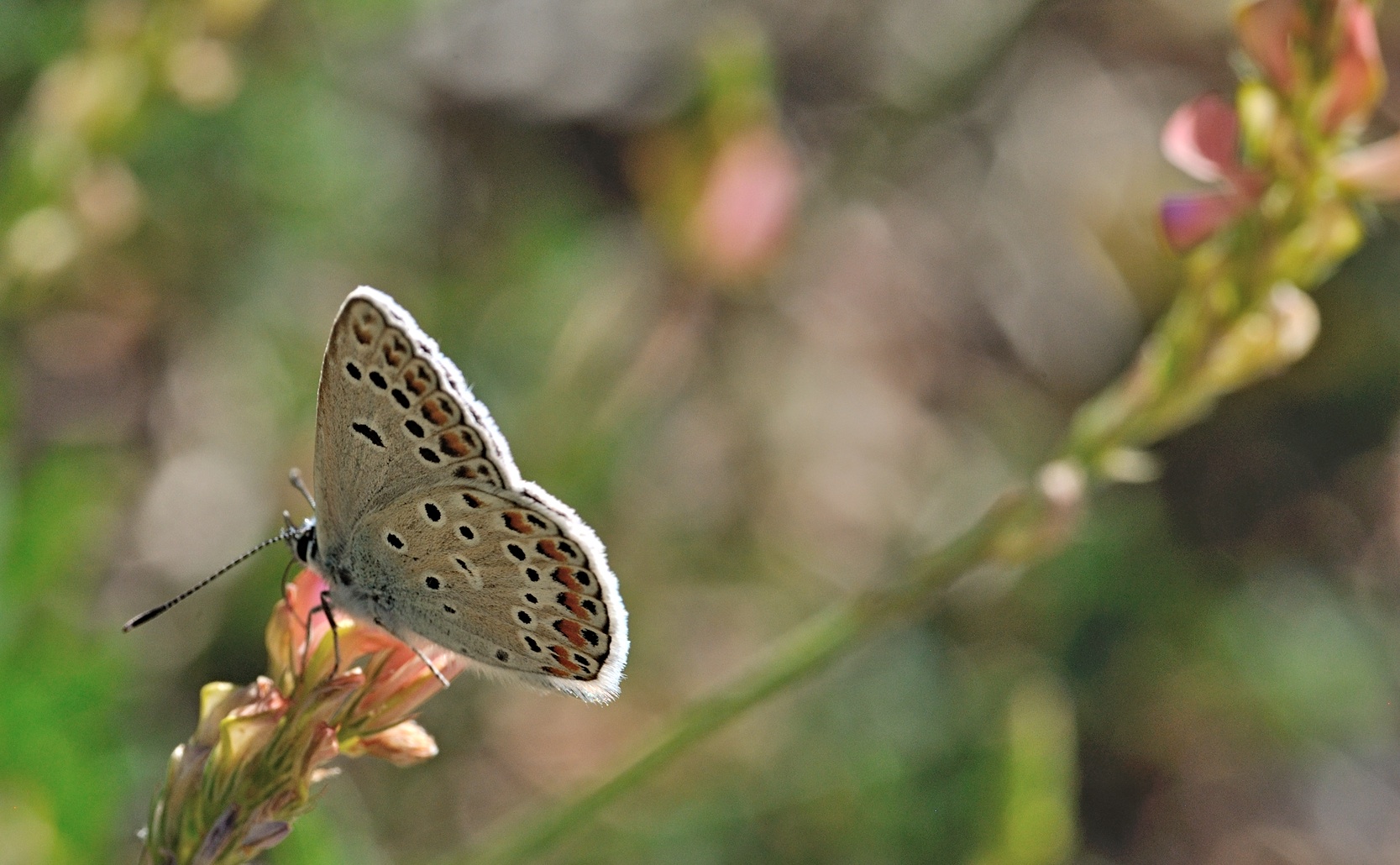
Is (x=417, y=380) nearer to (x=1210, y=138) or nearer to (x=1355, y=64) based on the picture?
(x=1210, y=138)

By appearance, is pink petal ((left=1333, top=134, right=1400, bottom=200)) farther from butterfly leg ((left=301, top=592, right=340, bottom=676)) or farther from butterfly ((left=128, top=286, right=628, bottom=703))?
butterfly leg ((left=301, top=592, right=340, bottom=676))

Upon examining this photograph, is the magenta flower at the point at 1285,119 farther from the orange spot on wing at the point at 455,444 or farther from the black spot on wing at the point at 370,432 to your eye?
the black spot on wing at the point at 370,432

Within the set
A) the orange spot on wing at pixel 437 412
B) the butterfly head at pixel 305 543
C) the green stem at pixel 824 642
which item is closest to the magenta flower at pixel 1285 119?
the green stem at pixel 824 642

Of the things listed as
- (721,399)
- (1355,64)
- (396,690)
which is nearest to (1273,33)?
(1355,64)

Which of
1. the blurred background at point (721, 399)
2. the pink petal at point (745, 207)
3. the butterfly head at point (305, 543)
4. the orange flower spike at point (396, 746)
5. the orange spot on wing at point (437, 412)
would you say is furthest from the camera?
the pink petal at point (745, 207)

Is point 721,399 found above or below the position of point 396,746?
above

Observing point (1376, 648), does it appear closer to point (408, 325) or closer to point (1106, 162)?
point (1106, 162)

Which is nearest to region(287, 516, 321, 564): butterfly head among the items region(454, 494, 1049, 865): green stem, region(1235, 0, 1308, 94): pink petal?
region(454, 494, 1049, 865): green stem
